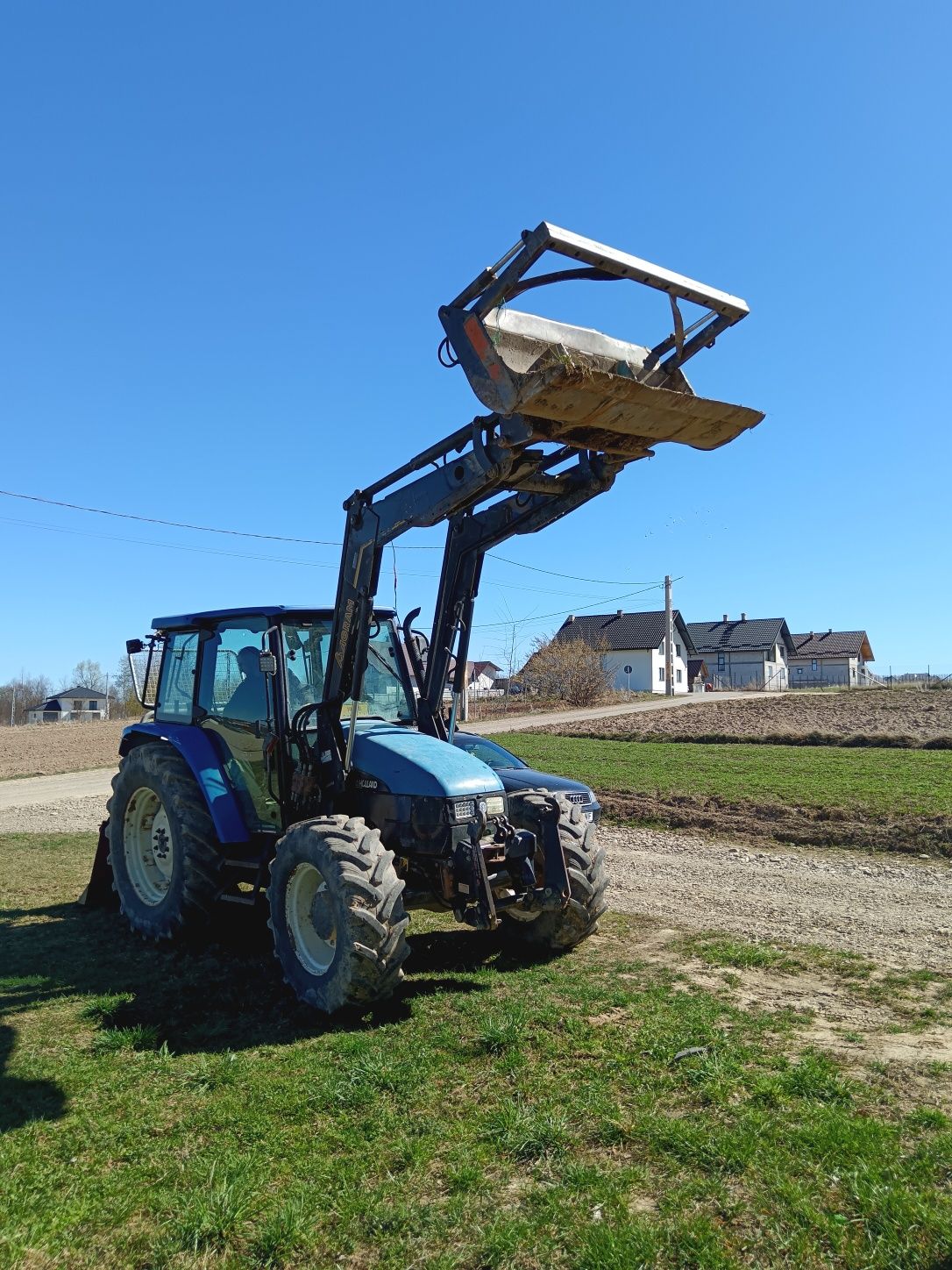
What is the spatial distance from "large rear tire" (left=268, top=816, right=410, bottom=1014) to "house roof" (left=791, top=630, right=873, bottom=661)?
292 feet

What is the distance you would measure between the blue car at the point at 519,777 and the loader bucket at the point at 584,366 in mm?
4948

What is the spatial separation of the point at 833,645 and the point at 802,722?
6797 cm

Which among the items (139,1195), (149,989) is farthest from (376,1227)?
(149,989)

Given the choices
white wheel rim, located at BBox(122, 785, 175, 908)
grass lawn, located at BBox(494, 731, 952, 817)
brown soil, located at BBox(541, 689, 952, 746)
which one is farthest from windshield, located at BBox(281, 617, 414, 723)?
brown soil, located at BBox(541, 689, 952, 746)

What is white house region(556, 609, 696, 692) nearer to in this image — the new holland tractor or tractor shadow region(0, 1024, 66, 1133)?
the new holland tractor

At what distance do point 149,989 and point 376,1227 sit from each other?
141 inches

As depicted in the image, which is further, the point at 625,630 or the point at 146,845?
the point at 625,630

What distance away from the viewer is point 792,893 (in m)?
10.0

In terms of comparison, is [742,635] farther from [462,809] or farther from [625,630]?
[462,809]

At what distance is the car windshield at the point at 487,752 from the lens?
11.3 metres

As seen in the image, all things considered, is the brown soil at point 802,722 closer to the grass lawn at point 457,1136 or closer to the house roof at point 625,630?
the grass lawn at point 457,1136

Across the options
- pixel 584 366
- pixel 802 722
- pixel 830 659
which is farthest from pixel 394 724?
pixel 830 659

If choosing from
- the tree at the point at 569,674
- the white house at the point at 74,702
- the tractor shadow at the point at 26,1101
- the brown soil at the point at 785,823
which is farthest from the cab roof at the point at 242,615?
the white house at the point at 74,702

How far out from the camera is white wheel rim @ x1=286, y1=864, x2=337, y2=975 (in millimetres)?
6180
